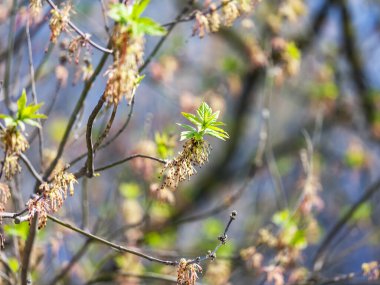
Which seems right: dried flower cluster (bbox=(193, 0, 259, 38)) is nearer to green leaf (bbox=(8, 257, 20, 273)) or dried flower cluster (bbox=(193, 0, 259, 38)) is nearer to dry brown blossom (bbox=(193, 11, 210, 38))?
dry brown blossom (bbox=(193, 11, 210, 38))

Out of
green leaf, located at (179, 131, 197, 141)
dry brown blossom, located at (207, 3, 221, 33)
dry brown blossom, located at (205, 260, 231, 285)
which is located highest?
dry brown blossom, located at (207, 3, 221, 33)

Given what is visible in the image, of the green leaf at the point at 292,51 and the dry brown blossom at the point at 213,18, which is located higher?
the green leaf at the point at 292,51

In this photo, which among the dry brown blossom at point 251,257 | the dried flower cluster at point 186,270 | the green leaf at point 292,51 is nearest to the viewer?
the dried flower cluster at point 186,270

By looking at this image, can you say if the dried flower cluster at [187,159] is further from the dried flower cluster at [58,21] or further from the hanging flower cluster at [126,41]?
the dried flower cluster at [58,21]

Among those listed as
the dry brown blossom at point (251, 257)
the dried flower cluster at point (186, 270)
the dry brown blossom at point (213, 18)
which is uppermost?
the dry brown blossom at point (213, 18)

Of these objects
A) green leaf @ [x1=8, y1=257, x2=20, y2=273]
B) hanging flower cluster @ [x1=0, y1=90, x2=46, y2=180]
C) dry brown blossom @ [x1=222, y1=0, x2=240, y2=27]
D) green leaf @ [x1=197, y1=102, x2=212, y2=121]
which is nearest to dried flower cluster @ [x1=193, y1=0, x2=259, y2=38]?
dry brown blossom @ [x1=222, y1=0, x2=240, y2=27]

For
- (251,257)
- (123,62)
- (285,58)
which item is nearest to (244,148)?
(285,58)

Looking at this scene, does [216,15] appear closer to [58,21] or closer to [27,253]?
[58,21]

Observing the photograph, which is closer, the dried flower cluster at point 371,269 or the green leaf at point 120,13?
the green leaf at point 120,13

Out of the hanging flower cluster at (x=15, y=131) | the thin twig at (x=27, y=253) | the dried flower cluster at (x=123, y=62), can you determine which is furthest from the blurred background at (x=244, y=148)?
the dried flower cluster at (x=123, y=62)

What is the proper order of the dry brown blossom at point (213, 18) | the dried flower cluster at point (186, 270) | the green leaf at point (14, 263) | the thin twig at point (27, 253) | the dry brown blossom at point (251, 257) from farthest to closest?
1. the dry brown blossom at point (251, 257)
2. the green leaf at point (14, 263)
3. the dry brown blossom at point (213, 18)
4. the thin twig at point (27, 253)
5. the dried flower cluster at point (186, 270)

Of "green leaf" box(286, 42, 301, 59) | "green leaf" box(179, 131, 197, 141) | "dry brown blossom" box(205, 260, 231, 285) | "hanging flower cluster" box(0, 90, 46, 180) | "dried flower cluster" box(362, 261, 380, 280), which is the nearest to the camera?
"hanging flower cluster" box(0, 90, 46, 180)
